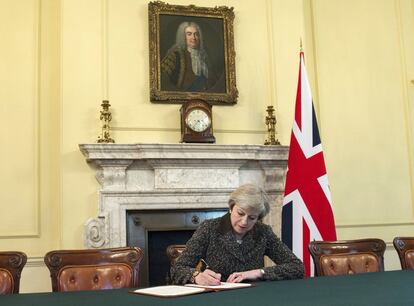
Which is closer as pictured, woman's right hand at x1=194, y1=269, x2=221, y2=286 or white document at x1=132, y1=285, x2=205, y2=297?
white document at x1=132, y1=285, x2=205, y2=297

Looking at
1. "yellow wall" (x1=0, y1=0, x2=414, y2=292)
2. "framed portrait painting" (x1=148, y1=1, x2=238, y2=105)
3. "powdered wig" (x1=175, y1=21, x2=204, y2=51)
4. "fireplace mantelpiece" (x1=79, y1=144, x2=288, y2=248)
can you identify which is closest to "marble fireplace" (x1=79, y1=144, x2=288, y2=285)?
"fireplace mantelpiece" (x1=79, y1=144, x2=288, y2=248)

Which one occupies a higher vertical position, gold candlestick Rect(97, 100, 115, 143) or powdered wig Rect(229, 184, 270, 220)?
gold candlestick Rect(97, 100, 115, 143)

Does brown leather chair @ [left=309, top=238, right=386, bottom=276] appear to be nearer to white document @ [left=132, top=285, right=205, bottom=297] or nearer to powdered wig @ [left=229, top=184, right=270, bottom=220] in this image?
powdered wig @ [left=229, top=184, right=270, bottom=220]

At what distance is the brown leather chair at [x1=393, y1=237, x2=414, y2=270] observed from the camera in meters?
3.20

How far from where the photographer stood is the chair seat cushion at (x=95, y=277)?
106 inches

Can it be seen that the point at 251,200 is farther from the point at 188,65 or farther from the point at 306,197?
the point at 188,65

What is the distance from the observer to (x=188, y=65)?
16.4 feet

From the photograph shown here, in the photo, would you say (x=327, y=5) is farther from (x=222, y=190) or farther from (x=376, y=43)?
(x=222, y=190)

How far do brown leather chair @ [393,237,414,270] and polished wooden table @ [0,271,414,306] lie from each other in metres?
0.71

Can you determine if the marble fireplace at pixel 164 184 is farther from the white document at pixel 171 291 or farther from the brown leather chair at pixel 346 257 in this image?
the white document at pixel 171 291

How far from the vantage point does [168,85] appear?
493 centimetres

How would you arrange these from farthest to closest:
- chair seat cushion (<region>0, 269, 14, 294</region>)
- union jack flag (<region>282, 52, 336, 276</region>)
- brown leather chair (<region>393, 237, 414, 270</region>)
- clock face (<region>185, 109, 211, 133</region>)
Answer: clock face (<region>185, 109, 211, 133</region>), union jack flag (<region>282, 52, 336, 276</region>), brown leather chair (<region>393, 237, 414, 270</region>), chair seat cushion (<region>0, 269, 14, 294</region>)

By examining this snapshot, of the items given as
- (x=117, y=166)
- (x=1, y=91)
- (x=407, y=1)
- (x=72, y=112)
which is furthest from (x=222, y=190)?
(x=407, y=1)

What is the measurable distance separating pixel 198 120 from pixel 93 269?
Result: 2.30 meters
